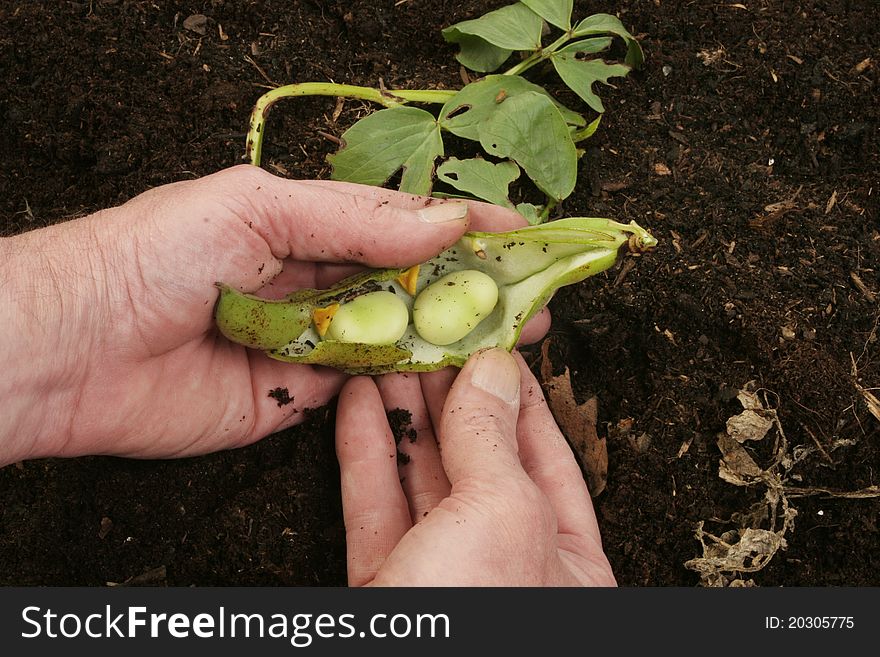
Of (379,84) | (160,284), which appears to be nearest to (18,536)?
(160,284)

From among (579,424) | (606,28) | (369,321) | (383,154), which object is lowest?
(579,424)

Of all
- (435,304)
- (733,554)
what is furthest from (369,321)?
(733,554)

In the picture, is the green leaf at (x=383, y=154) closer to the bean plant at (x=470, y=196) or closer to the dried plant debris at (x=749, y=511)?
the bean plant at (x=470, y=196)

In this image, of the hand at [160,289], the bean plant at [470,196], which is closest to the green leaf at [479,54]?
the bean plant at [470,196]

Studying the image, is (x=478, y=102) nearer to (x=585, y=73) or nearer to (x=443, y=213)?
(x=585, y=73)

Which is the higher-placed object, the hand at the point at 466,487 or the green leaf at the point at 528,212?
the green leaf at the point at 528,212

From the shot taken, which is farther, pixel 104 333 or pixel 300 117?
pixel 300 117
